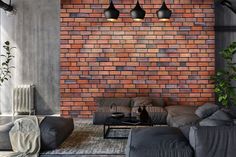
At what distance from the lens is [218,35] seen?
7.00 meters

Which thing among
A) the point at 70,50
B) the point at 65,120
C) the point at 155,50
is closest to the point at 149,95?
the point at 155,50

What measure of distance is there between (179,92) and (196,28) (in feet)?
4.78

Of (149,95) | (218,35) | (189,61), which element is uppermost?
(218,35)

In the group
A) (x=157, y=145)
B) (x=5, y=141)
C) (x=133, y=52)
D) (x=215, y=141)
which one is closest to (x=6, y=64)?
(x=133, y=52)

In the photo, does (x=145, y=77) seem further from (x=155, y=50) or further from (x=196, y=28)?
(x=196, y=28)

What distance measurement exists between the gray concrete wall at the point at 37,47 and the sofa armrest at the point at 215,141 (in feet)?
17.1

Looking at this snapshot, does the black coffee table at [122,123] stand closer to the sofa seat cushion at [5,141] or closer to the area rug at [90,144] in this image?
the area rug at [90,144]

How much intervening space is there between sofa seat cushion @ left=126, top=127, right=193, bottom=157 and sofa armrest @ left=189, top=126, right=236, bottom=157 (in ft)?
0.42

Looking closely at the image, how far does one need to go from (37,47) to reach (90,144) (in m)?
3.75

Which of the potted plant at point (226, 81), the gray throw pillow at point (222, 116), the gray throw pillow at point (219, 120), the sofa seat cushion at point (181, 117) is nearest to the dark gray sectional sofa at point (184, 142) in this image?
the gray throw pillow at point (219, 120)

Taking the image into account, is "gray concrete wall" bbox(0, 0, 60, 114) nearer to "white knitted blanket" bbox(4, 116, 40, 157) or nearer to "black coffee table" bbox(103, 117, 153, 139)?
"black coffee table" bbox(103, 117, 153, 139)

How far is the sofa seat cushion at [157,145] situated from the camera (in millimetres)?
2830

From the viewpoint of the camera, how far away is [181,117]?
5.00 m

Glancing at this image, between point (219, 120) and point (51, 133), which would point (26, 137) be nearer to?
point (51, 133)
